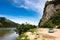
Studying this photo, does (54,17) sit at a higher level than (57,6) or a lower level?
lower

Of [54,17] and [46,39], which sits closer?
[46,39]

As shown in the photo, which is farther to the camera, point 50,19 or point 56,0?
point 56,0

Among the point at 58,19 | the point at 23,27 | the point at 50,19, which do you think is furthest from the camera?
the point at 50,19

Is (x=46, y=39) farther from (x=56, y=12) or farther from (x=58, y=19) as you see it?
(x=56, y=12)

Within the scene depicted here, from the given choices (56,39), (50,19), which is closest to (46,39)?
(56,39)

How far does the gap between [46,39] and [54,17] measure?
1807 inches

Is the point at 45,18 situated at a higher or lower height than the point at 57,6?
lower

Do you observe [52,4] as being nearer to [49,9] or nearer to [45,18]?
[49,9]

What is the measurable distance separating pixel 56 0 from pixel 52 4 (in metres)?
3.14

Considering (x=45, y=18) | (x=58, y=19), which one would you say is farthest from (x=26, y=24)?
(x=45, y=18)

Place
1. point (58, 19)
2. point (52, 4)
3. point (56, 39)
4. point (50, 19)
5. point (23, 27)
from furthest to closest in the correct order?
1. point (52, 4)
2. point (50, 19)
3. point (58, 19)
4. point (23, 27)
5. point (56, 39)

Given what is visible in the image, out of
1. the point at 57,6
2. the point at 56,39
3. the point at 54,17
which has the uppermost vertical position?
the point at 57,6

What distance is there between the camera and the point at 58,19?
254 feet

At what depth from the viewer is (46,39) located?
3647 cm
